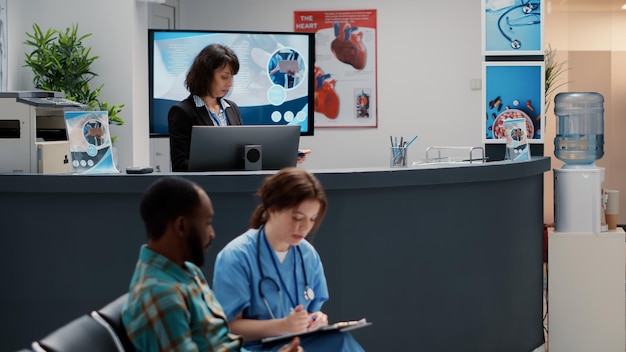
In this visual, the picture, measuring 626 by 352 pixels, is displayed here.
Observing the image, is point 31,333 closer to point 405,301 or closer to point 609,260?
point 405,301

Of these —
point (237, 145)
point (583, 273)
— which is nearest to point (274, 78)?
point (583, 273)

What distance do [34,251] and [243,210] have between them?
0.88m

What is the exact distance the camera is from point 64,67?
648 cm

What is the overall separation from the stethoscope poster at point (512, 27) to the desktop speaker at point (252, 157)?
1763mm

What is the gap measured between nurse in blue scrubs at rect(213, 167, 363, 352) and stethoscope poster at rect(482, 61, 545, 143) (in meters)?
2.56

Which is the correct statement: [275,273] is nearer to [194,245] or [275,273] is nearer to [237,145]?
[194,245]

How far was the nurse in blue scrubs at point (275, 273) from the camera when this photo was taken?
2713 millimetres

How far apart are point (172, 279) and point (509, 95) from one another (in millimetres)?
3347

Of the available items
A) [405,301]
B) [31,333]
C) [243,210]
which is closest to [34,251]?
[31,333]

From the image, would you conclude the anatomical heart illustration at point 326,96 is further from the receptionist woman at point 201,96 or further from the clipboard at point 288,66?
the receptionist woman at point 201,96

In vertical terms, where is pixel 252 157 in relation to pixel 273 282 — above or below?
above

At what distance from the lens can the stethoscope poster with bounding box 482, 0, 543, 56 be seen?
5152 mm

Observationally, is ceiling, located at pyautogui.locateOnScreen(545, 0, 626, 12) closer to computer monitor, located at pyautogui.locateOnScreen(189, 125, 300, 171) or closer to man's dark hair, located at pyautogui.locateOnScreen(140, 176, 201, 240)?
computer monitor, located at pyautogui.locateOnScreen(189, 125, 300, 171)

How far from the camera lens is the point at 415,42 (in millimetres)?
8383
